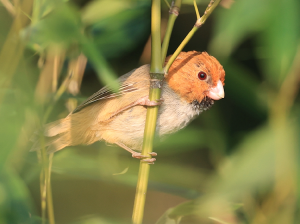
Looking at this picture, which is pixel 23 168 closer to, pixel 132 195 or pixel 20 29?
pixel 20 29

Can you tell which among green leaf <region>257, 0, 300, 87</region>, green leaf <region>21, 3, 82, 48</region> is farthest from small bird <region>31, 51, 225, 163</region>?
green leaf <region>21, 3, 82, 48</region>

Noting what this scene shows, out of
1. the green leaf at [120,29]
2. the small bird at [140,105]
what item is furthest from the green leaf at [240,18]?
the small bird at [140,105]

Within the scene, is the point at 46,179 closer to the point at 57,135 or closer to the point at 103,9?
the point at 103,9

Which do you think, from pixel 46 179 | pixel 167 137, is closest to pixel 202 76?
pixel 167 137

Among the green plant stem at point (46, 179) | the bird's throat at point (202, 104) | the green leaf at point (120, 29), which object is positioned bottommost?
the green plant stem at point (46, 179)

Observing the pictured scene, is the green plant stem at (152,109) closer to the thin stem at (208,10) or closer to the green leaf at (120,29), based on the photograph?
the thin stem at (208,10)

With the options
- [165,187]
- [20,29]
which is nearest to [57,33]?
[20,29]
